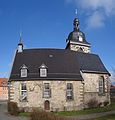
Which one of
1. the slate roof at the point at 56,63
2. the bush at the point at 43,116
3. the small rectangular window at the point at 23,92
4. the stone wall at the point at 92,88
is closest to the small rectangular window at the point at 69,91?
the slate roof at the point at 56,63

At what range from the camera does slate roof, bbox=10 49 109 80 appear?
1503 inches

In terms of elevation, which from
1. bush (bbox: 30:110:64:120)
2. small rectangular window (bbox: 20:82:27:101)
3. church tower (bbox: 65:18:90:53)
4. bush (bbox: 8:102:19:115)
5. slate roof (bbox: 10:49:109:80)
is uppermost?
church tower (bbox: 65:18:90:53)

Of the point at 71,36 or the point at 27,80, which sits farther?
the point at 71,36

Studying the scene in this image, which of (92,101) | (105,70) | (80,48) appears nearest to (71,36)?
(80,48)

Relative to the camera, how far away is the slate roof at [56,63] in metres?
38.2

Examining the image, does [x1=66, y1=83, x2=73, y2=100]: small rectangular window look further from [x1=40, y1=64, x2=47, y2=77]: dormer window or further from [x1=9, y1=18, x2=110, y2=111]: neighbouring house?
[x1=40, y1=64, x2=47, y2=77]: dormer window

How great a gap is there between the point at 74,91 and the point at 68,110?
295 cm

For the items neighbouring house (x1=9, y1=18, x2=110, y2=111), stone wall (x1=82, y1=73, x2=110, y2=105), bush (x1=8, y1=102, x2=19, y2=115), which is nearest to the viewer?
bush (x1=8, y1=102, x2=19, y2=115)

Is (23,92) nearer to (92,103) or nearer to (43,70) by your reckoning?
(43,70)

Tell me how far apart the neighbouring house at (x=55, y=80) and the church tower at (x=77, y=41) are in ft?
40.9

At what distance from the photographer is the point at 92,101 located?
39.6 meters

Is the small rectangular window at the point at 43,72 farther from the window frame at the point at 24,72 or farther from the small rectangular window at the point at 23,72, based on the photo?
the small rectangular window at the point at 23,72

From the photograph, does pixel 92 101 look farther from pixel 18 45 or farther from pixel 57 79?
pixel 18 45

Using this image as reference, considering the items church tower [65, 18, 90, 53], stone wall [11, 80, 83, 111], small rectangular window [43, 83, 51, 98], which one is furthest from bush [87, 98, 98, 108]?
church tower [65, 18, 90, 53]
